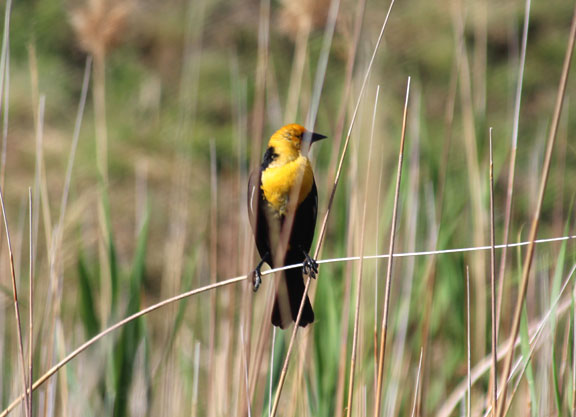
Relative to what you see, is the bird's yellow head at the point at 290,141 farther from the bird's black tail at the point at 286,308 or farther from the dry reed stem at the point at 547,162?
the dry reed stem at the point at 547,162

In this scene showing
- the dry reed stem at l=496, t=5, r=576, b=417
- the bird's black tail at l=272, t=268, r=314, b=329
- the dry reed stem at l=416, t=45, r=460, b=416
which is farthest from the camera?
the dry reed stem at l=416, t=45, r=460, b=416

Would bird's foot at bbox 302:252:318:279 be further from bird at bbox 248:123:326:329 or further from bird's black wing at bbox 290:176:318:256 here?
bird's black wing at bbox 290:176:318:256

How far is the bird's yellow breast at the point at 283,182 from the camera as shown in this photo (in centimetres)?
125

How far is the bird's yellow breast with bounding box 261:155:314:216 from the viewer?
4.09 ft

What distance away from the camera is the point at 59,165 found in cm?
372

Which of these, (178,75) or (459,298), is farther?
(178,75)

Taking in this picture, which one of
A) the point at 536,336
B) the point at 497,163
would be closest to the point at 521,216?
the point at 497,163

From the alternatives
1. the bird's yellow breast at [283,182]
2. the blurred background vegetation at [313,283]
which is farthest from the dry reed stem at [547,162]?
the bird's yellow breast at [283,182]

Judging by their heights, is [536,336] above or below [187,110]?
below

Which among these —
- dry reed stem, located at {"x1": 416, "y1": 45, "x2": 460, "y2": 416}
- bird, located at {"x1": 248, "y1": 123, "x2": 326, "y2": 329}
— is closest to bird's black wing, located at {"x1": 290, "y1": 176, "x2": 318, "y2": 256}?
bird, located at {"x1": 248, "y1": 123, "x2": 326, "y2": 329}

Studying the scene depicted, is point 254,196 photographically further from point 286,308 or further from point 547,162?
point 547,162

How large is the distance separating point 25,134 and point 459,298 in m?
3.10

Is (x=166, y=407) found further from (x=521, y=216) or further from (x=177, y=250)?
(x=521, y=216)

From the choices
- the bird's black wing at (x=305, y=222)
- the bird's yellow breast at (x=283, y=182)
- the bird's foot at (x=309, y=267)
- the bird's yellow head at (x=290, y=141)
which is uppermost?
the bird's yellow head at (x=290, y=141)
